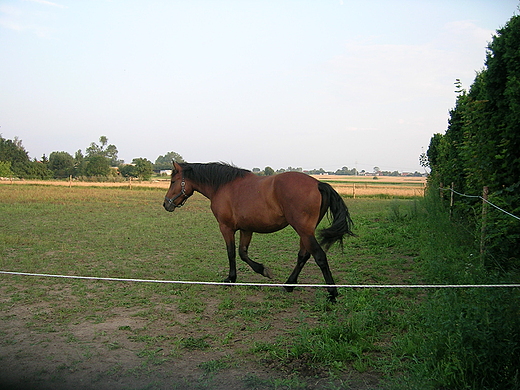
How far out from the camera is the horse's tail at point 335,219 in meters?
5.62

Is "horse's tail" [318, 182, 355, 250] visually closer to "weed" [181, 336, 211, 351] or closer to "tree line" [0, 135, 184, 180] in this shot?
"weed" [181, 336, 211, 351]

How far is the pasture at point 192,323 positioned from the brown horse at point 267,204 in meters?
0.62

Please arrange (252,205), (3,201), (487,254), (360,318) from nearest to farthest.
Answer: (360,318) < (487,254) < (252,205) < (3,201)

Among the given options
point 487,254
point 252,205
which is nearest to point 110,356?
point 252,205

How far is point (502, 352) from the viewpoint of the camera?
2848 millimetres

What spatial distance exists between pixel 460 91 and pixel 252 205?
6453 millimetres

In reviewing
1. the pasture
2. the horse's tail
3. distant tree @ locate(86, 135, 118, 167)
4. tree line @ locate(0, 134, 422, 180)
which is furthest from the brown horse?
distant tree @ locate(86, 135, 118, 167)

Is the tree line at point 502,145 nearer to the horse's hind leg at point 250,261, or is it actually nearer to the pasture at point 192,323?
the pasture at point 192,323

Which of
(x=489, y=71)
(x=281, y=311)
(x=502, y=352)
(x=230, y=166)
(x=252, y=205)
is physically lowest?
(x=281, y=311)

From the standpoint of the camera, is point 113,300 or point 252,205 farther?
point 252,205

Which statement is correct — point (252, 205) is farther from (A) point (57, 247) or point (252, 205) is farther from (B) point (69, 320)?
(A) point (57, 247)

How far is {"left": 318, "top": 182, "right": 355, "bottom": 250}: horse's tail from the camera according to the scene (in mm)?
5617

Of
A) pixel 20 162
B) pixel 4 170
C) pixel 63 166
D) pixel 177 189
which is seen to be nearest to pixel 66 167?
pixel 63 166

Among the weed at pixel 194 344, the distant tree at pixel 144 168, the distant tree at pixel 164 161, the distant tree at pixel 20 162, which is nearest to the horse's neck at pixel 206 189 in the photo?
the weed at pixel 194 344
